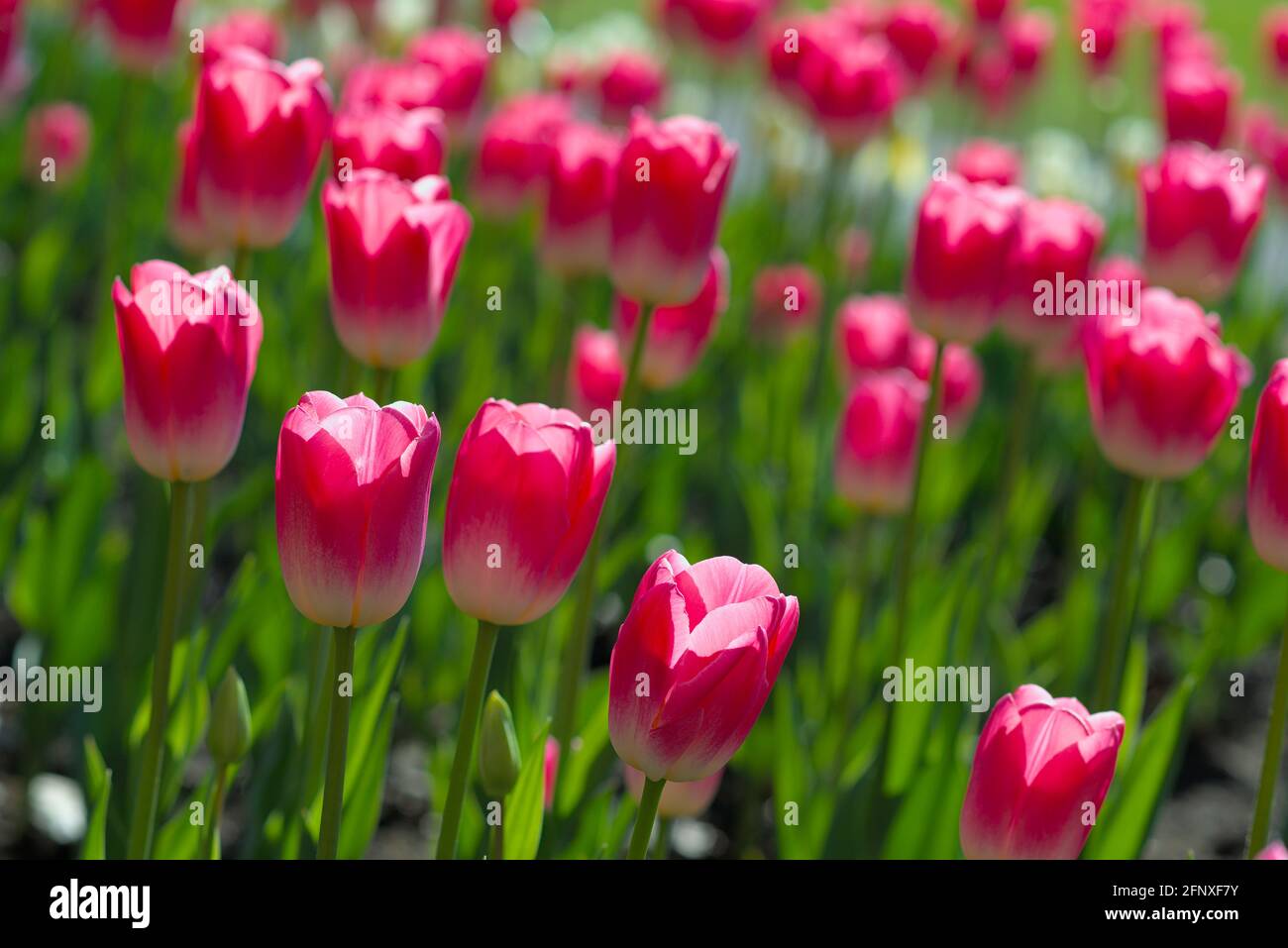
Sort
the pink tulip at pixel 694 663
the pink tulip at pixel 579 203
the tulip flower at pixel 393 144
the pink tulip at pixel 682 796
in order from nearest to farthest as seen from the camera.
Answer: the pink tulip at pixel 694 663 < the pink tulip at pixel 682 796 < the tulip flower at pixel 393 144 < the pink tulip at pixel 579 203

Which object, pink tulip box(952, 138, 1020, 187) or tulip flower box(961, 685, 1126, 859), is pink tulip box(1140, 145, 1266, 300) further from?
tulip flower box(961, 685, 1126, 859)

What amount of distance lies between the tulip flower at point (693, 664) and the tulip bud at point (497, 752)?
0.49 ft

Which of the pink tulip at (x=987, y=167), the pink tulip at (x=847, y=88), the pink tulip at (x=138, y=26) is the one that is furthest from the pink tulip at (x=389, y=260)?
the pink tulip at (x=847, y=88)

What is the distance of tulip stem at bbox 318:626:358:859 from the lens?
4.01ft

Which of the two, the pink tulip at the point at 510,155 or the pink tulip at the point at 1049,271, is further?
the pink tulip at the point at 510,155

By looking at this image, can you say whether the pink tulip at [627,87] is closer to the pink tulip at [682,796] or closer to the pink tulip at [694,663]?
the pink tulip at [682,796]

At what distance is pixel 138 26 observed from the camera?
287cm

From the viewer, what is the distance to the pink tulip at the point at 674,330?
7.37ft

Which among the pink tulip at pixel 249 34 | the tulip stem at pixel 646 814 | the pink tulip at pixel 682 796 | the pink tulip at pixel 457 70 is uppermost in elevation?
the pink tulip at pixel 249 34

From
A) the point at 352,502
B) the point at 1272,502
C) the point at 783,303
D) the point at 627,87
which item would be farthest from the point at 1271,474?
the point at 627,87

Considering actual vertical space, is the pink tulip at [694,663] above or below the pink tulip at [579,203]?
below

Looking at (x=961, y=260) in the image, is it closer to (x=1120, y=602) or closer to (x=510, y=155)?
(x=1120, y=602)

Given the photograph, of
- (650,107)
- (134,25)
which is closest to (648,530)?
(134,25)
